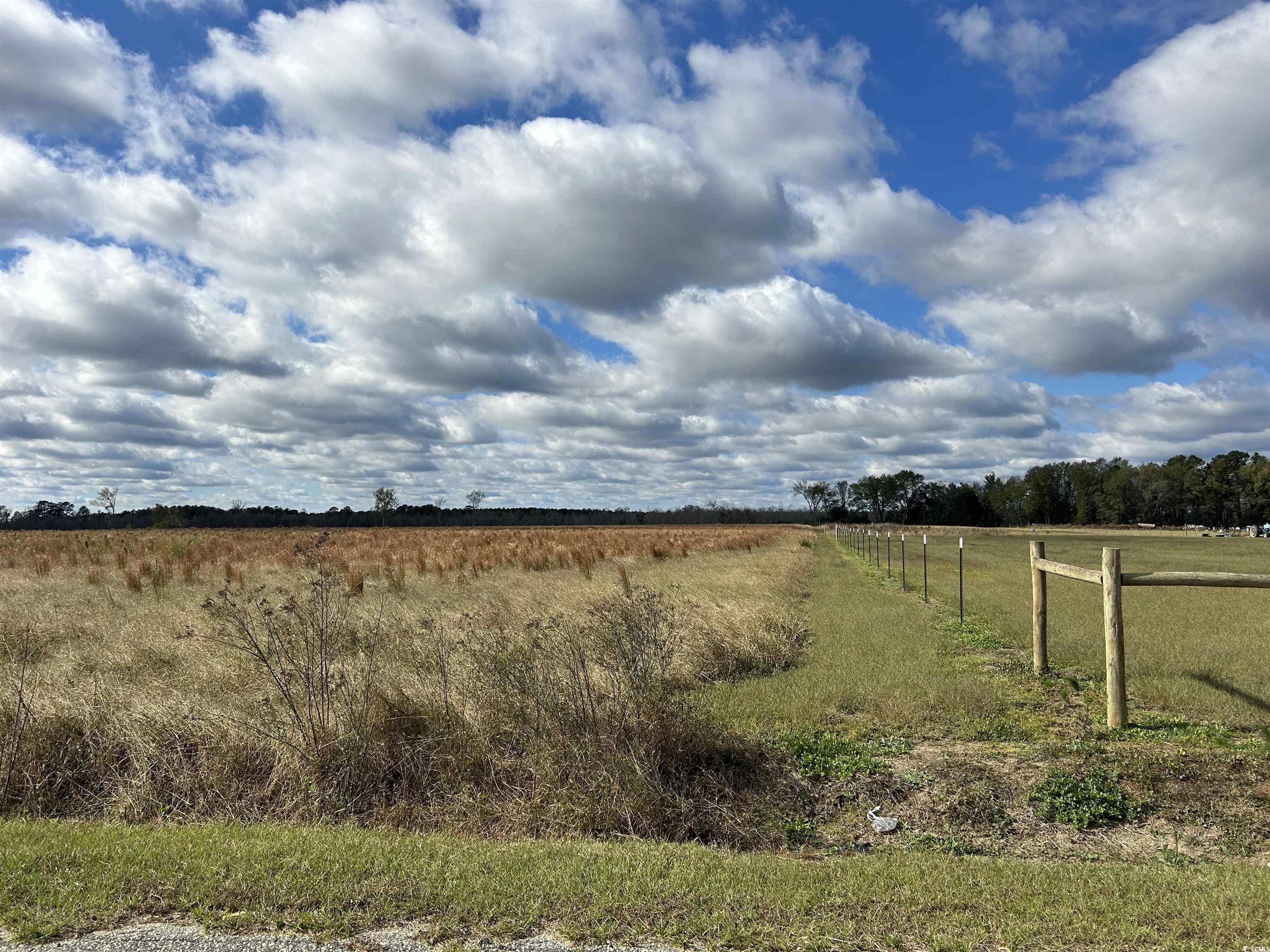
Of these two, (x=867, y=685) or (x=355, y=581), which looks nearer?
(x=867, y=685)

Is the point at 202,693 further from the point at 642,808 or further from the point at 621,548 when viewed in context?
the point at 621,548

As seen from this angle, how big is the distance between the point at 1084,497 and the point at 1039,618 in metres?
140

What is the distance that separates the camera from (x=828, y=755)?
6770 millimetres

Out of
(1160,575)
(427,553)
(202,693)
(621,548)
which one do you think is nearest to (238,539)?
(427,553)

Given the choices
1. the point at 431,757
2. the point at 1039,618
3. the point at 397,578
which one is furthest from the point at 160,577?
the point at 1039,618

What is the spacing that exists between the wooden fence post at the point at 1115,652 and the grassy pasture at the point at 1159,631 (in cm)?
46

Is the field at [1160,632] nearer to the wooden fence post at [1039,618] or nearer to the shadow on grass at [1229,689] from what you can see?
the shadow on grass at [1229,689]

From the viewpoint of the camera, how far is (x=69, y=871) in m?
4.33

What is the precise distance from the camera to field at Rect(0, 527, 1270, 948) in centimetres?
396

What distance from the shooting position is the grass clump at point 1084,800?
5.56 m

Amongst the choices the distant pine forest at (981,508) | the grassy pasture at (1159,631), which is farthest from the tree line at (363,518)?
the grassy pasture at (1159,631)

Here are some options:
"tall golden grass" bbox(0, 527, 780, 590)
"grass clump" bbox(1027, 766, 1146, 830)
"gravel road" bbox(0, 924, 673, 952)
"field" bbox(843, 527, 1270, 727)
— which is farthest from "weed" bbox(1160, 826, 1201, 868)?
"tall golden grass" bbox(0, 527, 780, 590)

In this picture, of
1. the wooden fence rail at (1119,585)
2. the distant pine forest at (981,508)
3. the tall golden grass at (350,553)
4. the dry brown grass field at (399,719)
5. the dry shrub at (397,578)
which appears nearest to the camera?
the dry brown grass field at (399,719)

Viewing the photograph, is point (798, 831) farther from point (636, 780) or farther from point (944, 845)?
point (636, 780)
